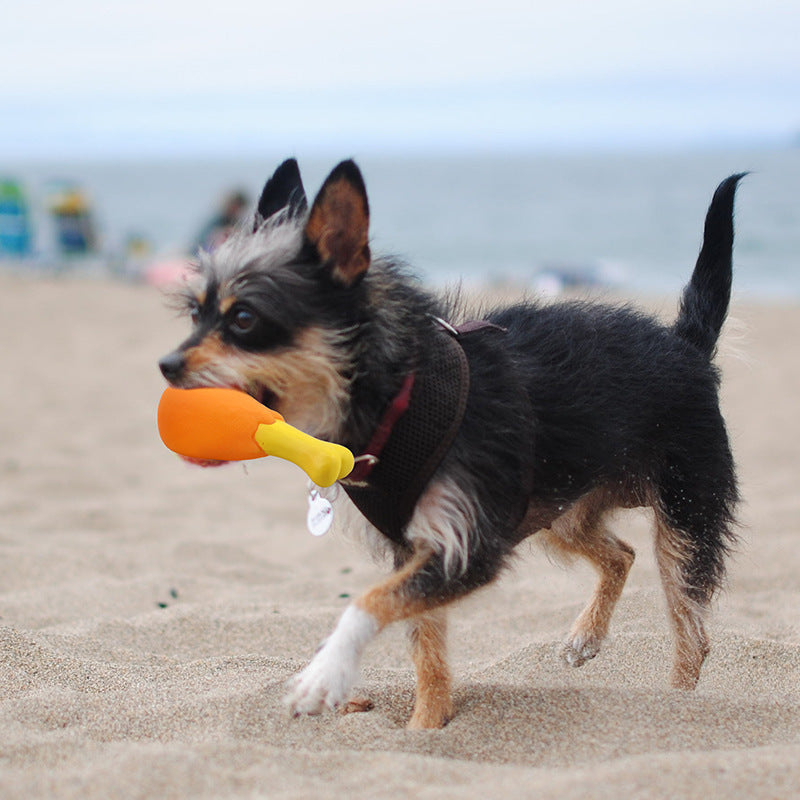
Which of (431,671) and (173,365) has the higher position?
(173,365)

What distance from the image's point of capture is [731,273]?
3893 millimetres

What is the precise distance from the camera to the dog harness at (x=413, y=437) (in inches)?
116

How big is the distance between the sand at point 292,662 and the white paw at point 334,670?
0.14m

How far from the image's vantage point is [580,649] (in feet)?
12.6

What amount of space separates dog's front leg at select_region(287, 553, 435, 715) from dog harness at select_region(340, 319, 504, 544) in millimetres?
211

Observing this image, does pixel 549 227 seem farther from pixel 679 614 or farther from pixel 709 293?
pixel 679 614

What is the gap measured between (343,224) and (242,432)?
0.69 metres

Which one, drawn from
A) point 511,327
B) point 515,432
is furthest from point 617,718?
point 511,327

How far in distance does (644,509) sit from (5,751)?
244 cm

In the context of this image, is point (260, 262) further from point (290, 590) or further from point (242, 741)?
point (290, 590)

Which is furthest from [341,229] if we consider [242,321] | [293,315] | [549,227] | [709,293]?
[549,227]

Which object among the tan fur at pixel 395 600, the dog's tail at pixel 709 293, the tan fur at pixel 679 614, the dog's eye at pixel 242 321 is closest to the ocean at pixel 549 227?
the dog's eye at pixel 242 321

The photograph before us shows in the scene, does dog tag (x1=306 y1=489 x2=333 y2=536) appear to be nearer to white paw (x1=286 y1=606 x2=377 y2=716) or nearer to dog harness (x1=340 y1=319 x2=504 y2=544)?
dog harness (x1=340 y1=319 x2=504 y2=544)

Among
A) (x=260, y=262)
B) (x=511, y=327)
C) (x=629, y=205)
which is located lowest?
(x=629, y=205)
